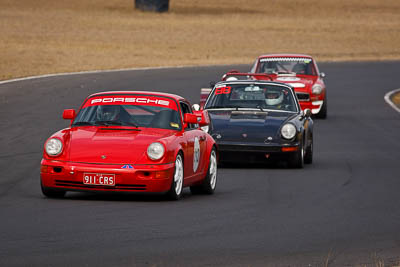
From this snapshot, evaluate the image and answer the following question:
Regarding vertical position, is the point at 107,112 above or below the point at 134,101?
below

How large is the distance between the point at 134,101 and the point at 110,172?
1.55 metres

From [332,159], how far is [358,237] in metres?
8.00

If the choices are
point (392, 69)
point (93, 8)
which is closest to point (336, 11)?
point (93, 8)

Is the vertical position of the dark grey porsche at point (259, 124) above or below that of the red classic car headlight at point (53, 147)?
below

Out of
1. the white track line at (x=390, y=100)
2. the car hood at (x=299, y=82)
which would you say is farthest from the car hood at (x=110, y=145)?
the white track line at (x=390, y=100)

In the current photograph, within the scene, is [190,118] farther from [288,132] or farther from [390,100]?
[390,100]

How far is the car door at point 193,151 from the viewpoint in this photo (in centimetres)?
1171

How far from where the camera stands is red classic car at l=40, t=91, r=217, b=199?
10875 millimetres

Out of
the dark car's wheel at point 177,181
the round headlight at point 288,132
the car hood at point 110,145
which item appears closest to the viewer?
the car hood at point 110,145

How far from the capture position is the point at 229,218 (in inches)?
399

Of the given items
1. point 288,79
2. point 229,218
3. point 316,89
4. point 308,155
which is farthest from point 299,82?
point 229,218

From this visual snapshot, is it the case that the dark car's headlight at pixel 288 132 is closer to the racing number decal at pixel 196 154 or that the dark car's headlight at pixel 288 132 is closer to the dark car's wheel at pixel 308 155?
the dark car's wheel at pixel 308 155

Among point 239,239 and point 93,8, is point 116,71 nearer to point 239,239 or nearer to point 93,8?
point 239,239

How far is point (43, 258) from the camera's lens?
7.64 m
